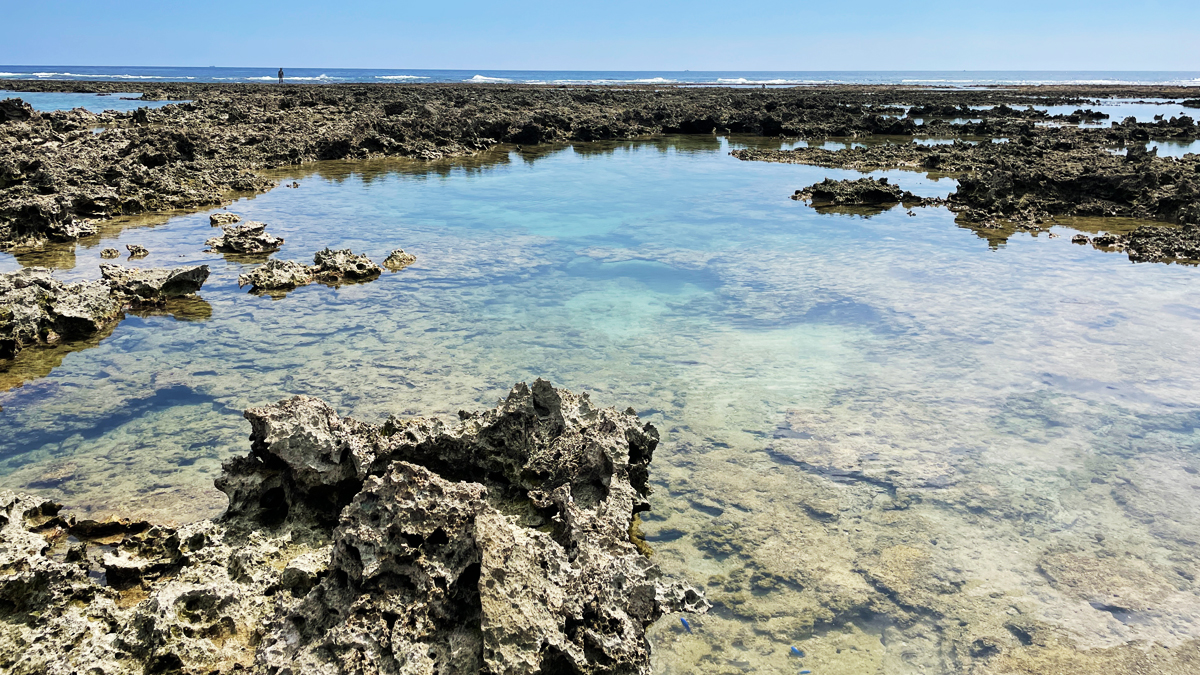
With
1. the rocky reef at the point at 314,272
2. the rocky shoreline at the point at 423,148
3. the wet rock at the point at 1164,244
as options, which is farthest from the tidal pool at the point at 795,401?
the rocky shoreline at the point at 423,148

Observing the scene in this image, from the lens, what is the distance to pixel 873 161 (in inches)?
864

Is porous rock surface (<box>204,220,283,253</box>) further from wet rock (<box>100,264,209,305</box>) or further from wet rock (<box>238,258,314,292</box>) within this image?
wet rock (<box>100,264,209,305</box>)

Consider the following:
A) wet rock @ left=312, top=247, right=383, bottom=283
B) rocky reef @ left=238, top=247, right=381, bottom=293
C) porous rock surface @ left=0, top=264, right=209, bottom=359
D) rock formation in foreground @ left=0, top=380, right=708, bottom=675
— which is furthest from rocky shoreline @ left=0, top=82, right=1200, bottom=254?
rock formation in foreground @ left=0, top=380, right=708, bottom=675

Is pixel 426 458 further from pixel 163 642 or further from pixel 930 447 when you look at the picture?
pixel 930 447

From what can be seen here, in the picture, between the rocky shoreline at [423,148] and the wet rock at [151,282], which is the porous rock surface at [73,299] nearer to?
the wet rock at [151,282]

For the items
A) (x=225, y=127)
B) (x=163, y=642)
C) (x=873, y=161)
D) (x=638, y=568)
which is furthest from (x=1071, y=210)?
(x=225, y=127)

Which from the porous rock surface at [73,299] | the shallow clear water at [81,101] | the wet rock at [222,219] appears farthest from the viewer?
the shallow clear water at [81,101]

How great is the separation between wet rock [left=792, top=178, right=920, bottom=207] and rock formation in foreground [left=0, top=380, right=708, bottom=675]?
13285 millimetres

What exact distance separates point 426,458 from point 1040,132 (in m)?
32.0

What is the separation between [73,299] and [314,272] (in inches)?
113

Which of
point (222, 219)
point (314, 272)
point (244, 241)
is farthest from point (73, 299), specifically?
point (222, 219)

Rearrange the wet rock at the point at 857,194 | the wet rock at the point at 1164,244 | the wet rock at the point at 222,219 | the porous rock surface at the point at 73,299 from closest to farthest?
the porous rock surface at the point at 73,299, the wet rock at the point at 1164,244, the wet rock at the point at 222,219, the wet rock at the point at 857,194

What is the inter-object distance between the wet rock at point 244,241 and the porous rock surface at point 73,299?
1975 millimetres

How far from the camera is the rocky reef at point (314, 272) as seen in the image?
374 inches
